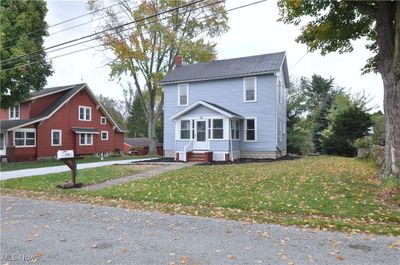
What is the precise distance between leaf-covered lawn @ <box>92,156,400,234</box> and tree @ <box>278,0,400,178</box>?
1835 mm

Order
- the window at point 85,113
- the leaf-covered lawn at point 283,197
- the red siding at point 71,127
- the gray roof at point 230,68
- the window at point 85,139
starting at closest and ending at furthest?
the leaf-covered lawn at point 283,197 → the gray roof at point 230,68 → the red siding at point 71,127 → the window at point 85,139 → the window at point 85,113

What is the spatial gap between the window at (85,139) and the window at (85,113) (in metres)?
1.57

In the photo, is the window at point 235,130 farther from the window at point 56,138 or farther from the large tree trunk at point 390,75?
the window at point 56,138

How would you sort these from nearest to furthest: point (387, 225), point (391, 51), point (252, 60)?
point (387, 225) < point (391, 51) < point (252, 60)

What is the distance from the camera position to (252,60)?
921 inches

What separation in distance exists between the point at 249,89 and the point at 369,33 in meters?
9.59

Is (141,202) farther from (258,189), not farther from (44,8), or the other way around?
(44,8)

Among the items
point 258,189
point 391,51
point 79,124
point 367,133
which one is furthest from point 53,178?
point 367,133

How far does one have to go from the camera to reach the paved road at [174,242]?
4461 millimetres

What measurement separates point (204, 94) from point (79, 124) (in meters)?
13.9

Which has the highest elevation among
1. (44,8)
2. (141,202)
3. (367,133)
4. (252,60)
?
(44,8)

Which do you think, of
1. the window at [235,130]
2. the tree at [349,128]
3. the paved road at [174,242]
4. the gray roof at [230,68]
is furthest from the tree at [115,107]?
the paved road at [174,242]

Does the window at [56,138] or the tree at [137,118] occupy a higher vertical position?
the tree at [137,118]

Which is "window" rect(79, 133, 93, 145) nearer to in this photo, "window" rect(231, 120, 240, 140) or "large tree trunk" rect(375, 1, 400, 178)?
"window" rect(231, 120, 240, 140)
